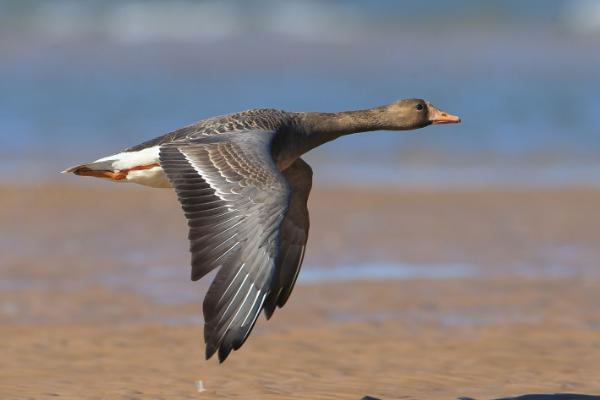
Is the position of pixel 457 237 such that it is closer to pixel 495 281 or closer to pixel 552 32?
pixel 495 281

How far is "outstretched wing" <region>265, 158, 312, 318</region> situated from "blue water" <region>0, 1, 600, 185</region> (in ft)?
23.1

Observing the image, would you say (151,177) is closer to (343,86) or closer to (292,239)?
(292,239)

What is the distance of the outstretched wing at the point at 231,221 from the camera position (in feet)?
18.8

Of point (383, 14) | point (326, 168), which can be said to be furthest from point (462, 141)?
point (383, 14)

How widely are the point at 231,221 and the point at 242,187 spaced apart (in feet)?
1.01

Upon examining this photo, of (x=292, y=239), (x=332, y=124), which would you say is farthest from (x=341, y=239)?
(x=292, y=239)

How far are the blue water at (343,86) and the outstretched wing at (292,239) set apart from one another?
23.1 feet

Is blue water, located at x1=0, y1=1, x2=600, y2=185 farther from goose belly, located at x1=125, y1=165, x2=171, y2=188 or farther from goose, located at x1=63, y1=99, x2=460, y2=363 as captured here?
goose belly, located at x1=125, y1=165, x2=171, y2=188

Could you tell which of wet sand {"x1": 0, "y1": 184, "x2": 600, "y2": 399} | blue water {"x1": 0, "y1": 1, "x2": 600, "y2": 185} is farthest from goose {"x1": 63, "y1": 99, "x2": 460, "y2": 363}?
blue water {"x1": 0, "y1": 1, "x2": 600, "y2": 185}

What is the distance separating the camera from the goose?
5.79 m

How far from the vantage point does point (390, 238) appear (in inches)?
465

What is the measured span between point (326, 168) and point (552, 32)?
22.2 m

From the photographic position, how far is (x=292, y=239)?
750 cm

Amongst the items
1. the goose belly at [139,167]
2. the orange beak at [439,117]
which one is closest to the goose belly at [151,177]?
the goose belly at [139,167]
